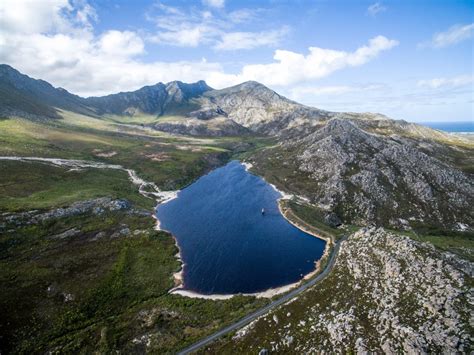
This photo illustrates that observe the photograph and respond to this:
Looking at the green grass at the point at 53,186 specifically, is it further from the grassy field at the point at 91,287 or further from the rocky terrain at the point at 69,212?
the rocky terrain at the point at 69,212

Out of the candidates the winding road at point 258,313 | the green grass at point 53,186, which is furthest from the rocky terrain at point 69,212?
the winding road at point 258,313

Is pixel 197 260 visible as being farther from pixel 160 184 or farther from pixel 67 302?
pixel 160 184

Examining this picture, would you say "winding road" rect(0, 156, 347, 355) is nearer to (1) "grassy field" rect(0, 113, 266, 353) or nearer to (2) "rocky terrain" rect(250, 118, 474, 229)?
(1) "grassy field" rect(0, 113, 266, 353)

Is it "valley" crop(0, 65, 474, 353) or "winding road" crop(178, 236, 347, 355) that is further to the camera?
"winding road" crop(178, 236, 347, 355)

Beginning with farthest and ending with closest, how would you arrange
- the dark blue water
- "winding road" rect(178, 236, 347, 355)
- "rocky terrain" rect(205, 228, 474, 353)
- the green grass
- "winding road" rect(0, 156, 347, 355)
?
the green grass, the dark blue water, "winding road" rect(0, 156, 347, 355), "winding road" rect(178, 236, 347, 355), "rocky terrain" rect(205, 228, 474, 353)

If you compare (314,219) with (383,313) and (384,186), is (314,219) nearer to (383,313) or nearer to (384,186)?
(384,186)

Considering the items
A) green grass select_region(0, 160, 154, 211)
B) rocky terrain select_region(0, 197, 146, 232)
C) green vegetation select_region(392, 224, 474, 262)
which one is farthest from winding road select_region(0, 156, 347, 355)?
green vegetation select_region(392, 224, 474, 262)

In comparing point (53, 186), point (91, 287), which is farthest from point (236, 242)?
point (53, 186)
